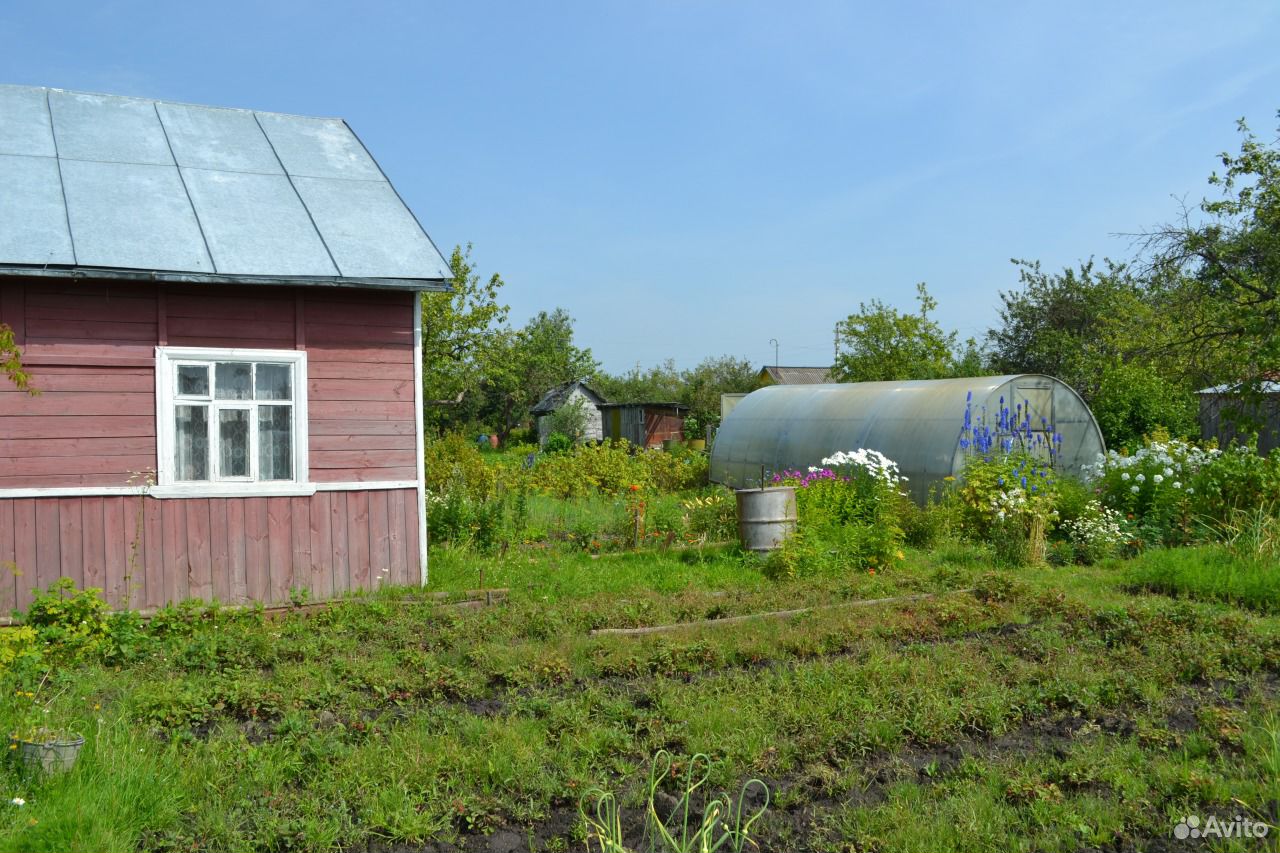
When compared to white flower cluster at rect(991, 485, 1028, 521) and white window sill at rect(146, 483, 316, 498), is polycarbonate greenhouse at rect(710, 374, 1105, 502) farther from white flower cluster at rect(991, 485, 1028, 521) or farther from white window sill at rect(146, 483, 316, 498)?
white window sill at rect(146, 483, 316, 498)

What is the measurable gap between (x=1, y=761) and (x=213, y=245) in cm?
557

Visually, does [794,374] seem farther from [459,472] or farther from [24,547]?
[24,547]

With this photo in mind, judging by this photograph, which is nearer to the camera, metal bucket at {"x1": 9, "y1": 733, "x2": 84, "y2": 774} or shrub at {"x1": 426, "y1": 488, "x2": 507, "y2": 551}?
metal bucket at {"x1": 9, "y1": 733, "x2": 84, "y2": 774}

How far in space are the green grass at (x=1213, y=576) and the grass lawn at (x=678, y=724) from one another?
0.28m

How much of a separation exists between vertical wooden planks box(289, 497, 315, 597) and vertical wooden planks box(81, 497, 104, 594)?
152 centimetres

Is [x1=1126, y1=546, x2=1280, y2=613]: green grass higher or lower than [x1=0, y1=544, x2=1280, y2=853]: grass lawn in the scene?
higher

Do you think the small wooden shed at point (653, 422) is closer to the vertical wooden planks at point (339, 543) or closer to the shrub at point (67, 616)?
the vertical wooden planks at point (339, 543)

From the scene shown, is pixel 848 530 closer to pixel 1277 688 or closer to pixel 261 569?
pixel 1277 688

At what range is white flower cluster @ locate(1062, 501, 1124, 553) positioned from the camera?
1150cm

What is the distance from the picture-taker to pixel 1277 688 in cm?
615

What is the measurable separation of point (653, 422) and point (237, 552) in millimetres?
32828

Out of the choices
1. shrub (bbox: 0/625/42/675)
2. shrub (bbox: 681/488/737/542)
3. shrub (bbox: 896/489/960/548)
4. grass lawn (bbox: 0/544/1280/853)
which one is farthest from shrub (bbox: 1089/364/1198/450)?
shrub (bbox: 0/625/42/675)

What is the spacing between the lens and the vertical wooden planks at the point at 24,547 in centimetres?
833

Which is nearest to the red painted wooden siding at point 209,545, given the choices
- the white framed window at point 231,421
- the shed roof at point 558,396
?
the white framed window at point 231,421
